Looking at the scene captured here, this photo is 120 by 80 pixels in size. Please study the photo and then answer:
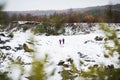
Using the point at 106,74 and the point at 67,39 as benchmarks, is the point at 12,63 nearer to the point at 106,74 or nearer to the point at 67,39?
the point at 106,74

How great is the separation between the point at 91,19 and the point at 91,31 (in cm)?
1108

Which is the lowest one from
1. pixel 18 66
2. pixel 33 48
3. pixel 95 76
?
pixel 95 76

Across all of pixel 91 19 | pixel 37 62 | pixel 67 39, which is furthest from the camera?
pixel 91 19

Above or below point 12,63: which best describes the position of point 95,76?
below

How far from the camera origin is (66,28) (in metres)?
44.2

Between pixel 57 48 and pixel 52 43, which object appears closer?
pixel 57 48

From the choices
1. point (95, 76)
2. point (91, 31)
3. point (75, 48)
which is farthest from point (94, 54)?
point (95, 76)

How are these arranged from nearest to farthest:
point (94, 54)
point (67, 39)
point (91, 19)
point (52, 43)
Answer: point (94, 54) < point (52, 43) < point (67, 39) < point (91, 19)

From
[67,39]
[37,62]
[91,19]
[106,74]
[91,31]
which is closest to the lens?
[37,62]

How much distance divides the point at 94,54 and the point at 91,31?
16420mm

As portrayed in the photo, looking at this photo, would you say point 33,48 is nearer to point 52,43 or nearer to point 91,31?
point 52,43

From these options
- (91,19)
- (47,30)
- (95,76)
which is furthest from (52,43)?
(95,76)

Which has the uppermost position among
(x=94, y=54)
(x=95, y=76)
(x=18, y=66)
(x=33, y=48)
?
(x=33, y=48)

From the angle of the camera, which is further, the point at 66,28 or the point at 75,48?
the point at 66,28
